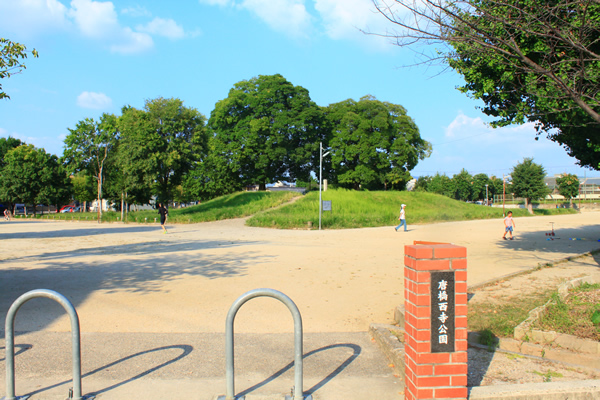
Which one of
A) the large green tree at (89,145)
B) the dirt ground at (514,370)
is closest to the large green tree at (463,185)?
the large green tree at (89,145)

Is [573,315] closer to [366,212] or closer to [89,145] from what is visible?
[366,212]

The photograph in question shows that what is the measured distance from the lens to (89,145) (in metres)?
40.6

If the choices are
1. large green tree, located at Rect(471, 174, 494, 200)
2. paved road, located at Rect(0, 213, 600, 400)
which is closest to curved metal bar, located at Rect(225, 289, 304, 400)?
paved road, located at Rect(0, 213, 600, 400)

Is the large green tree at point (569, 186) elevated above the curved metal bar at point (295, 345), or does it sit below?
above

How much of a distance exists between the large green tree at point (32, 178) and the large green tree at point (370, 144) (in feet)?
116

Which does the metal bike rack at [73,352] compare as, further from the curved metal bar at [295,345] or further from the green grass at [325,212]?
the green grass at [325,212]

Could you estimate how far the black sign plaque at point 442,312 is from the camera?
3307mm

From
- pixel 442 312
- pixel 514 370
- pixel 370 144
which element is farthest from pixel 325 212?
pixel 442 312

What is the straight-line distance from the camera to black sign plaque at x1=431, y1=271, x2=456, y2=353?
3.31 metres

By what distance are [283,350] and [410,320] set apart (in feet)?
6.25

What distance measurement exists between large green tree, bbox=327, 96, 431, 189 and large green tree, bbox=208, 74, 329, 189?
335cm

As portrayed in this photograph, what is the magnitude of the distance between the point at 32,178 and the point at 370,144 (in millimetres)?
42599

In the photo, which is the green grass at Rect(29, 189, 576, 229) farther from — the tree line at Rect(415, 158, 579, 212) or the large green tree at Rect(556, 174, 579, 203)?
the large green tree at Rect(556, 174, 579, 203)

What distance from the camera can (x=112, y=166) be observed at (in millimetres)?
43500
